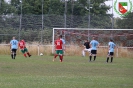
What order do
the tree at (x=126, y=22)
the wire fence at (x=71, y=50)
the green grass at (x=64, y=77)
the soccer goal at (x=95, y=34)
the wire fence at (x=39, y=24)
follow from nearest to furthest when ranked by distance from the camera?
the green grass at (x=64, y=77)
the wire fence at (x=71, y=50)
the soccer goal at (x=95, y=34)
the wire fence at (x=39, y=24)
the tree at (x=126, y=22)

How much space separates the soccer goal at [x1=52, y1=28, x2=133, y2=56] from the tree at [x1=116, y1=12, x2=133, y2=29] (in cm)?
279

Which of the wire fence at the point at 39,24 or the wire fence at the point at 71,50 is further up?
the wire fence at the point at 39,24

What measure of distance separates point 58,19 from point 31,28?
2936 mm

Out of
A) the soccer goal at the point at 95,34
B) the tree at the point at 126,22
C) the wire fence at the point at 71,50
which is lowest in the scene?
the wire fence at the point at 71,50

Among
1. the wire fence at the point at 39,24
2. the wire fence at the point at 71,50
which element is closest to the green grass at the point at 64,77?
the wire fence at the point at 71,50

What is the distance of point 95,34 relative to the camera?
45.6 m

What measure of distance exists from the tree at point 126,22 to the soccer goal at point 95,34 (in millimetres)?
2788

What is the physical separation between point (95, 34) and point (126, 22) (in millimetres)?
4388

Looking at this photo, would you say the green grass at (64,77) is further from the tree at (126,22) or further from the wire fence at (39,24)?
the tree at (126,22)

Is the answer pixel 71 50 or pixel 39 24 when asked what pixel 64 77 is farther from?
pixel 39 24

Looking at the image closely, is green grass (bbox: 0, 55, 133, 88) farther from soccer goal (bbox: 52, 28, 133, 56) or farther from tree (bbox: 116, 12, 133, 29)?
tree (bbox: 116, 12, 133, 29)

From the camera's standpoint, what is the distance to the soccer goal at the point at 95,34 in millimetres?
44294

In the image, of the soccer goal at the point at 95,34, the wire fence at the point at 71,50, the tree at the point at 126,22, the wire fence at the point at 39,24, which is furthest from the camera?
the tree at the point at 126,22

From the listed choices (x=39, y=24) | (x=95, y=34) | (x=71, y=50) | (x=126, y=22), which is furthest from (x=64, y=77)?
(x=126, y=22)
